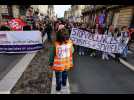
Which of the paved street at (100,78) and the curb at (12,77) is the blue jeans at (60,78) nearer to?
the paved street at (100,78)

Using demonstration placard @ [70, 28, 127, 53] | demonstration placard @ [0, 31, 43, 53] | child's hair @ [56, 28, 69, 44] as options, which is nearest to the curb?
demonstration placard @ [0, 31, 43, 53]

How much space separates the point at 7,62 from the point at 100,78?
416 cm

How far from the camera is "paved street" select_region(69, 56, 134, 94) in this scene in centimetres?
495

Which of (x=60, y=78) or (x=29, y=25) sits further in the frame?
(x=29, y=25)

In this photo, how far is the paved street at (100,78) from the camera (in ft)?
16.3

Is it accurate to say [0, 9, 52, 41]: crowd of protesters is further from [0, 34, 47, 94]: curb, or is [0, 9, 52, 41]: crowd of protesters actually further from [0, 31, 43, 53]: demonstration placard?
[0, 34, 47, 94]: curb

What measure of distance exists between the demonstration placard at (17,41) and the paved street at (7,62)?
1.05ft

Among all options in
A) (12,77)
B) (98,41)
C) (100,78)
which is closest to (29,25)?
(98,41)

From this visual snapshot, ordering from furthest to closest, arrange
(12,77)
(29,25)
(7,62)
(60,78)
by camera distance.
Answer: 1. (29,25)
2. (7,62)
3. (12,77)
4. (60,78)

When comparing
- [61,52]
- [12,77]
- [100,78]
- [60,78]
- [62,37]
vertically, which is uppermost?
[62,37]

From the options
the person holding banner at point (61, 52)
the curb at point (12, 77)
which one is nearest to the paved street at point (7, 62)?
the curb at point (12, 77)

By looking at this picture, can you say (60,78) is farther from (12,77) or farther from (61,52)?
(12,77)

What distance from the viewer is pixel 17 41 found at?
883cm
